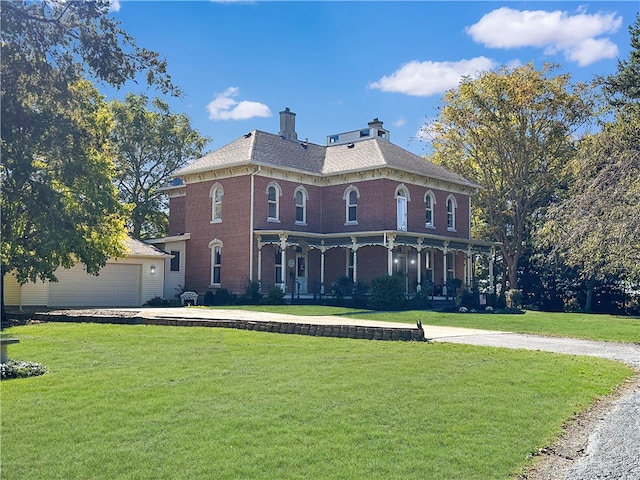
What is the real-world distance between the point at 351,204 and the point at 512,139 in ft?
36.1

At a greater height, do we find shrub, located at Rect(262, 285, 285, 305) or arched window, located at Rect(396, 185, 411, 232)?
arched window, located at Rect(396, 185, 411, 232)

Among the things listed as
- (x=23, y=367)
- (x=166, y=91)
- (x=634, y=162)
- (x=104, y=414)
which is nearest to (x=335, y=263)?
(x=634, y=162)

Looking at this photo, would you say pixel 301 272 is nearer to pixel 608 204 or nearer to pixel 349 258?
pixel 349 258

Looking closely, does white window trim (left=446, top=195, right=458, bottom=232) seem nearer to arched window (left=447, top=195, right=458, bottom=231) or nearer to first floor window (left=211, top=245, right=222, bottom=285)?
arched window (left=447, top=195, right=458, bottom=231)

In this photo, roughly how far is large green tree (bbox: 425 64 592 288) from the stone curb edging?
971 inches

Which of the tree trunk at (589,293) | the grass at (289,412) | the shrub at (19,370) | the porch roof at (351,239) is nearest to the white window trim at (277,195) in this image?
the porch roof at (351,239)

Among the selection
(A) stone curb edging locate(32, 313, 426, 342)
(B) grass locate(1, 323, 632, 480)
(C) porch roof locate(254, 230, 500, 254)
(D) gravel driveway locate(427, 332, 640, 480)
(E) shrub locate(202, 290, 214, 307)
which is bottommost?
(D) gravel driveway locate(427, 332, 640, 480)

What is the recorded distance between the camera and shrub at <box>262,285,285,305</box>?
29.4m

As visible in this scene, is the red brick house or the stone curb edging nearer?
the stone curb edging

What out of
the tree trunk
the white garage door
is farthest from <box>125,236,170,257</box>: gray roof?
the tree trunk

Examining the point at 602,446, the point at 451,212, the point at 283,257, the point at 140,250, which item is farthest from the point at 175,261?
the point at 602,446

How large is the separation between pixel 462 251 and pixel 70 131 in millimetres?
23833

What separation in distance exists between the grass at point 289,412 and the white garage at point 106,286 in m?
15.9

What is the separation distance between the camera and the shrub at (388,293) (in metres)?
27.8
